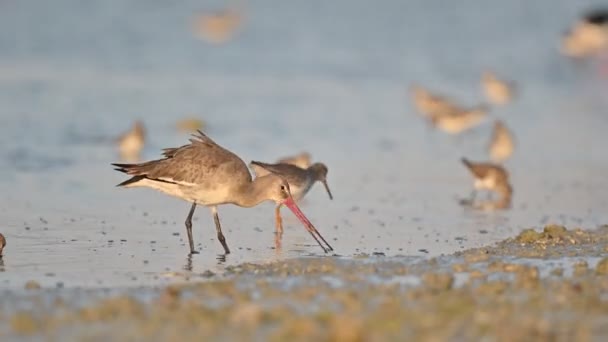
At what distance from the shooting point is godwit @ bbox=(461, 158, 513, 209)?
1343 cm

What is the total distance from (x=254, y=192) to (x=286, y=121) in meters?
7.30

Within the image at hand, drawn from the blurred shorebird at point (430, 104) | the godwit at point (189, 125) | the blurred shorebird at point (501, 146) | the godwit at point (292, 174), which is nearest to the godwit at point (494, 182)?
the blurred shorebird at point (501, 146)

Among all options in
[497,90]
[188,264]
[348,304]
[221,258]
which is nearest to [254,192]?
[221,258]

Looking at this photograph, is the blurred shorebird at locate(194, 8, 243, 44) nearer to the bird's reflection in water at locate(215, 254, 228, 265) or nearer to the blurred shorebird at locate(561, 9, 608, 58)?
the blurred shorebird at locate(561, 9, 608, 58)

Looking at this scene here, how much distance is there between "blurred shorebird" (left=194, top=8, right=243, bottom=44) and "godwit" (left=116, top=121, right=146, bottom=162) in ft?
27.1

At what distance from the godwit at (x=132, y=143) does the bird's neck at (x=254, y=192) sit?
4565mm

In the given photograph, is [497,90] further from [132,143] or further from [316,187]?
[132,143]

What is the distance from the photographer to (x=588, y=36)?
25.3 m

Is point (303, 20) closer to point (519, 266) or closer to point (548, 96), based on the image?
point (548, 96)

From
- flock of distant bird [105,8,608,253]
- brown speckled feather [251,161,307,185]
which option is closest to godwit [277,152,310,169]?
flock of distant bird [105,8,608,253]

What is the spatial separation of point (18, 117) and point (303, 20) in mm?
10795

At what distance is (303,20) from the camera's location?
86.8 feet

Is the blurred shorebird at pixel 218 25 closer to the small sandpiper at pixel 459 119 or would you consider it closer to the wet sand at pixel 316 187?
the wet sand at pixel 316 187

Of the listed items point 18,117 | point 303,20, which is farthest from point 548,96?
point 18,117
